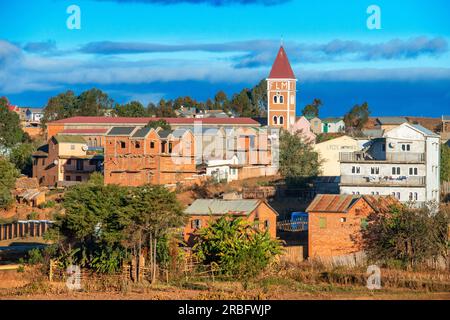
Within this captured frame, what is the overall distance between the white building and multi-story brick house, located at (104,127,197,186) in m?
15.3

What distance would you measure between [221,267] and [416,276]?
741 cm

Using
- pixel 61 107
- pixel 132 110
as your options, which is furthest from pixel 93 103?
pixel 132 110

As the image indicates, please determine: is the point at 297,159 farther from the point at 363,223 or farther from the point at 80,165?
the point at 363,223

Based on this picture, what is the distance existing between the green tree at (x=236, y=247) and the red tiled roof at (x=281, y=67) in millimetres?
53791

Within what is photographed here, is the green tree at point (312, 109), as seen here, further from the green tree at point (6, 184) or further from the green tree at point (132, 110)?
the green tree at point (6, 184)

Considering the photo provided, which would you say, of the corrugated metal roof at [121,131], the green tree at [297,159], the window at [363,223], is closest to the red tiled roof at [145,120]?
the green tree at [297,159]

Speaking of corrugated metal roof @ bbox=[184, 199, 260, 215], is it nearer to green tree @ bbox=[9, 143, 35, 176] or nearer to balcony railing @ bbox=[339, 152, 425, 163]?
balcony railing @ bbox=[339, 152, 425, 163]

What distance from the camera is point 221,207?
44188 mm

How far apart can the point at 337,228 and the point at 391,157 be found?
35.3ft

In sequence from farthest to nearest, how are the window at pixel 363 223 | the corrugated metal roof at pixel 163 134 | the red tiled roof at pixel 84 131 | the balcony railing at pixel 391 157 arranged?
the red tiled roof at pixel 84 131, the corrugated metal roof at pixel 163 134, the balcony railing at pixel 391 157, the window at pixel 363 223

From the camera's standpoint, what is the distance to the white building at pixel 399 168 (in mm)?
51719

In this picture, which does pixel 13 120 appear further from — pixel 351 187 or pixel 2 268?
pixel 2 268

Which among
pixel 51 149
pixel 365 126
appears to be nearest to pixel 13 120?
pixel 51 149
